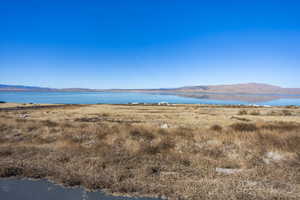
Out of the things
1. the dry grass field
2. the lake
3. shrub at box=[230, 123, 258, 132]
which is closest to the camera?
the lake

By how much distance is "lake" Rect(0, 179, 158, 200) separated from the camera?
5.59m

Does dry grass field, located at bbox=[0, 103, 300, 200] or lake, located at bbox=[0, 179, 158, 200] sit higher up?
dry grass field, located at bbox=[0, 103, 300, 200]

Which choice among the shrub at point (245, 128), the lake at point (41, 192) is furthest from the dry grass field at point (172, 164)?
the shrub at point (245, 128)

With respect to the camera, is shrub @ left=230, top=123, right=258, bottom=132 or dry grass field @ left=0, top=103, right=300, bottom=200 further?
shrub @ left=230, top=123, right=258, bottom=132

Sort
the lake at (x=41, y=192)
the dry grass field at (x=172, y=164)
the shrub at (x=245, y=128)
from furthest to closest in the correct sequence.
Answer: the shrub at (x=245, y=128) < the dry grass field at (x=172, y=164) < the lake at (x=41, y=192)

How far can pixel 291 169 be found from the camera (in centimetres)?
703

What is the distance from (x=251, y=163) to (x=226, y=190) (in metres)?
2.66

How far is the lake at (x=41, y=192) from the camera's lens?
18.3 feet

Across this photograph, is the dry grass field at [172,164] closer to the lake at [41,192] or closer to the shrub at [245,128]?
the lake at [41,192]

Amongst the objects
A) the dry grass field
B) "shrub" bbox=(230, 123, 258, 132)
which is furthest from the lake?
"shrub" bbox=(230, 123, 258, 132)

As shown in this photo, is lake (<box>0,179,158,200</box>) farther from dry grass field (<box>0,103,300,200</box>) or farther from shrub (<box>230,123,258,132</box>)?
shrub (<box>230,123,258,132</box>)

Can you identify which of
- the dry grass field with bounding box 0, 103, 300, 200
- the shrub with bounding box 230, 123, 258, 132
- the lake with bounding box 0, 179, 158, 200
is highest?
the shrub with bounding box 230, 123, 258, 132

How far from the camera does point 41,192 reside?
5871 millimetres

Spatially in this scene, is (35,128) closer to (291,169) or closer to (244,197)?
(244,197)
